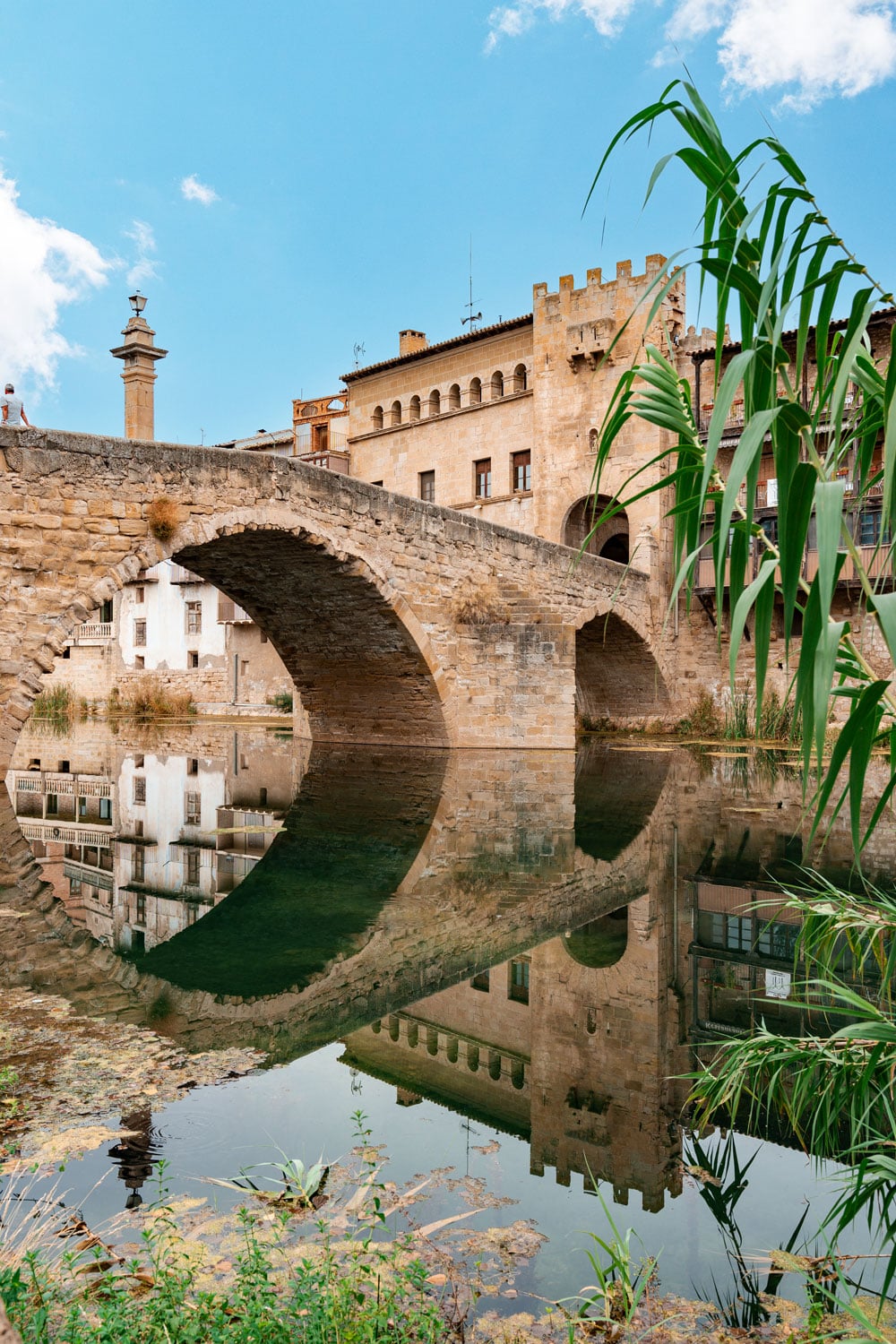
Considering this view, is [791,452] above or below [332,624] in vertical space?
below

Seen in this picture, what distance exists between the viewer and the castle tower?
49.9ft

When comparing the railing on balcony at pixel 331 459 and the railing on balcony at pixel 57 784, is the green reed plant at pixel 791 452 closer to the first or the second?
the railing on balcony at pixel 57 784

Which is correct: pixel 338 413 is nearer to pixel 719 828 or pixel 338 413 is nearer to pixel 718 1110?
pixel 719 828

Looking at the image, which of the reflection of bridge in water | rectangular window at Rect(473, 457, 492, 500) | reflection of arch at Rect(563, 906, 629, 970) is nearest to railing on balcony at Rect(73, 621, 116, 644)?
rectangular window at Rect(473, 457, 492, 500)

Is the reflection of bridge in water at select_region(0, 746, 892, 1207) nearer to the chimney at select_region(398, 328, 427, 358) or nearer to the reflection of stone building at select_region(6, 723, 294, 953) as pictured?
the reflection of stone building at select_region(6, 723, 294, 953)

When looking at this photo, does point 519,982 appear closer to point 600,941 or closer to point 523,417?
point 600,941

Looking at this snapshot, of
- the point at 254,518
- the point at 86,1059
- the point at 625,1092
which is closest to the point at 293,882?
the point at 86,1059

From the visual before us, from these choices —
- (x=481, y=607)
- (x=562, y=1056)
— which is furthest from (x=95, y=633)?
(x=562, y=1056)

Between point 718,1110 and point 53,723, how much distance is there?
78.3 feet

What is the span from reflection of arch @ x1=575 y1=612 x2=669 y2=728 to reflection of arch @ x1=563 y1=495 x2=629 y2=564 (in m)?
1.70

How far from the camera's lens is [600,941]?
518 cm

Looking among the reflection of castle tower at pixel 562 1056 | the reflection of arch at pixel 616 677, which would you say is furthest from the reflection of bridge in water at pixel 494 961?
the reflection of arch at pixel 616 677

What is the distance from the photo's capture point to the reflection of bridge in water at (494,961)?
3363 millimetres

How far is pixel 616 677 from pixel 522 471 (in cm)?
548
